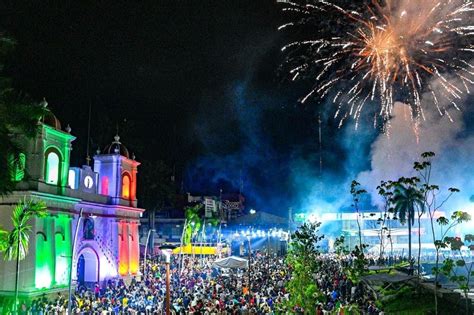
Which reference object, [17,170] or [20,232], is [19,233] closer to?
[20,232]

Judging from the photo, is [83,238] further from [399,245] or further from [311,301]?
[399,245]

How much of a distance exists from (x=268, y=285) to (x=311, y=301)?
1264 centimetres

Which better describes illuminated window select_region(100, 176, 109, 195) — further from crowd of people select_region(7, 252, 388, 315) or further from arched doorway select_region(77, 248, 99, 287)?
crowd of people select_region(7, 252, 388, 315)

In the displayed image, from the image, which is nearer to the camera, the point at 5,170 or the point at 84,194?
A: the point at 5,170

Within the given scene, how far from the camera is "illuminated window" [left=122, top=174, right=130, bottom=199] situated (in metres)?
44.7

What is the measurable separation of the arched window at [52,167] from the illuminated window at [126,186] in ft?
37.2

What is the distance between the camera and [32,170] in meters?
30.9

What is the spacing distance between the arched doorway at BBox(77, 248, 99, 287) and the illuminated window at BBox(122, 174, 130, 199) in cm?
778

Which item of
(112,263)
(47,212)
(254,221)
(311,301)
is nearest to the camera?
(311,301)

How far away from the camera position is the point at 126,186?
149 feet

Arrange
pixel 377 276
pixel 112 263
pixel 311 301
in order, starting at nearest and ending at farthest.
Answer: pixel 311 301 → pixel 377 276 → pixel 112 263

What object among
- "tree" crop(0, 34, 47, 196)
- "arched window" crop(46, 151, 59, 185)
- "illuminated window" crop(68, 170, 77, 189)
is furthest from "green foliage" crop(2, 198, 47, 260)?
"illuminated window" crop(68, 170, 77, 189)

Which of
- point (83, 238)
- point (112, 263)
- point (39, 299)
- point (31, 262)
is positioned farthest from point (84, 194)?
point (39, 299)

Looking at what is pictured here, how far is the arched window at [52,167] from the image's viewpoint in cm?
3267
